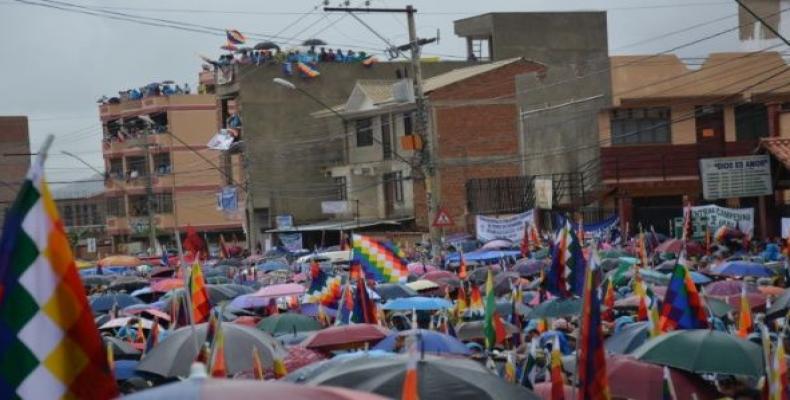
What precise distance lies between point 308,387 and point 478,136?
47536 millimetres

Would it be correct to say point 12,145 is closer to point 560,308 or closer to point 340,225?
point 340,225

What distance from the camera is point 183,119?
80500 millimetres

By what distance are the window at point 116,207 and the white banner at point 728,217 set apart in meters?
56.8

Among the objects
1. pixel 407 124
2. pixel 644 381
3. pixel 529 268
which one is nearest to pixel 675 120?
pixel 407 124

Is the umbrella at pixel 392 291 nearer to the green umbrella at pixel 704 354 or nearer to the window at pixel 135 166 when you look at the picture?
the green umbrella at pixel 704 354

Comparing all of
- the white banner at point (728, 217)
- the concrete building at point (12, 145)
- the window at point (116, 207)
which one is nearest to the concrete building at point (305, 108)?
the window at point (116, 207)

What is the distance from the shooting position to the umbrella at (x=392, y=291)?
2028 cm

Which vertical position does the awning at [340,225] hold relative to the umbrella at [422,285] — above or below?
below

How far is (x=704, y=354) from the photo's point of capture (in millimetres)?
10422

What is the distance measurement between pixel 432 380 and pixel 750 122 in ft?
112

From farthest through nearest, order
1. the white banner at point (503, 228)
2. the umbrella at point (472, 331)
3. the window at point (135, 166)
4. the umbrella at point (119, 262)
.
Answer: the window at point (135, 166), the umbrella at point (119, 262), the white banner at point (503, 228), the umbrella at point (472, 331)

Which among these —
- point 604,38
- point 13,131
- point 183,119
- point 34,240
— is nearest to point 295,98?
point 604,38

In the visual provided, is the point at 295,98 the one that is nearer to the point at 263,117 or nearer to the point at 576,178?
the point at 263,117

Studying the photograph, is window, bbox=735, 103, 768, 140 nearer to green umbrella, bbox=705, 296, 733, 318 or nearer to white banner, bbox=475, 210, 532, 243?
white banner, bbox=475, 210, 532, 243
